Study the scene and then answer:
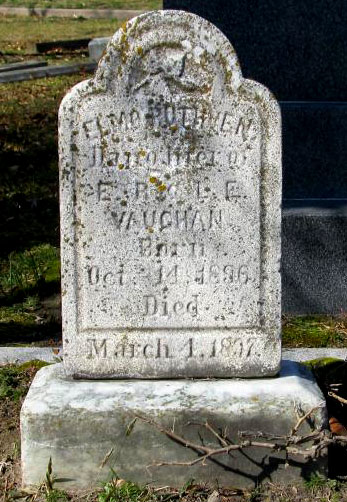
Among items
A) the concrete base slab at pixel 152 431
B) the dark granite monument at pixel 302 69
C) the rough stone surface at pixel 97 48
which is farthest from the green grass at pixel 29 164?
the concrete base slab at pixel 152 431

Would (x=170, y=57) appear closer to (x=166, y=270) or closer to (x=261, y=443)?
(x=166, y=270)

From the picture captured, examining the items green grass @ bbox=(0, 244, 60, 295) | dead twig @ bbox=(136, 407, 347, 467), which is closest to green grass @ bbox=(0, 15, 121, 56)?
green grass @ bbox=(0, 244, 60, 295)

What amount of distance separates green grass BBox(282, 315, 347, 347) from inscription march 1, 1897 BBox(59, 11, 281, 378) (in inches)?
58.4

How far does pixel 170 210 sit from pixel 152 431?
838mm

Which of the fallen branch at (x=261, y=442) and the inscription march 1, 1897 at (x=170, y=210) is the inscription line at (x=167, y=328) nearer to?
the inscription march 1, 1897 at (x=170, y=210)

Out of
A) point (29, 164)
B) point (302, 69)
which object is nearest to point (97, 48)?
point (29, 164)

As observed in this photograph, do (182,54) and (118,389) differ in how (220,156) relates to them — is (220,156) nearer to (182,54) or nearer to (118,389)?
(182,54)

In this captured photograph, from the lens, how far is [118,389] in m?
3.73

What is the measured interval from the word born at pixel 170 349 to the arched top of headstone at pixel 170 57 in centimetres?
98

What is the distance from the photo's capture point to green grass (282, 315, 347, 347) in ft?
17.2

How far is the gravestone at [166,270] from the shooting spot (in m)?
3.61

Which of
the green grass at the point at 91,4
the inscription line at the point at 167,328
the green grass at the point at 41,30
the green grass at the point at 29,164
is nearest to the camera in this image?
the inscription line at the point at 167,328

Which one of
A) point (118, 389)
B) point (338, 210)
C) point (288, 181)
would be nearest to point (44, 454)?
point (118, 389)

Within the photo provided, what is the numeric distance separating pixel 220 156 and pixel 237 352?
775mm
